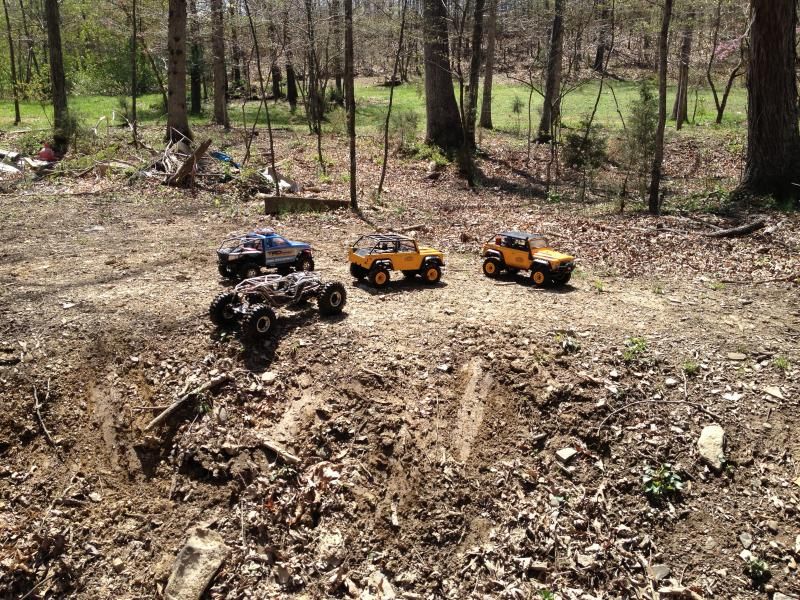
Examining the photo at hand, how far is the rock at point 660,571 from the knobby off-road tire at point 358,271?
7082 mm

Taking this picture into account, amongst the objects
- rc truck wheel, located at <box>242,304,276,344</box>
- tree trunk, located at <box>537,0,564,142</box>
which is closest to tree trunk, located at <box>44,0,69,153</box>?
rc truck wheel, located at <box>242,304,276,344</box>

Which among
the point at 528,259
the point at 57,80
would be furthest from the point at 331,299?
the point at 57,80

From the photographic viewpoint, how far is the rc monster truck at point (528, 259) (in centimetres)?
1162

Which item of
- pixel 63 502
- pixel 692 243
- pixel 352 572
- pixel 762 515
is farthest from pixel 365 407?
pixel 692 243

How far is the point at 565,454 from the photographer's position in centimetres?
796

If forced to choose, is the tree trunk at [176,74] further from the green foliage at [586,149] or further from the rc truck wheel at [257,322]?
the rc truck wheel at [257,322]

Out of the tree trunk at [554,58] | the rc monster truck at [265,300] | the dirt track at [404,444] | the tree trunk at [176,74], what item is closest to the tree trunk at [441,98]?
the tree trunk at [554,58]

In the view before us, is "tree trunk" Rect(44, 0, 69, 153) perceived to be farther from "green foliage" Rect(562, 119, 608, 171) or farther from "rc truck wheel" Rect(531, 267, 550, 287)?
"rc truck wheel" Rect(531, 267, 550, 287)

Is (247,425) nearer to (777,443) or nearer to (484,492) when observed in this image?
(484,492)

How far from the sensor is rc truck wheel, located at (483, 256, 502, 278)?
12.3m

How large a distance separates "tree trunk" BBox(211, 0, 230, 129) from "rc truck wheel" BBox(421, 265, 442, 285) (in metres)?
21.8

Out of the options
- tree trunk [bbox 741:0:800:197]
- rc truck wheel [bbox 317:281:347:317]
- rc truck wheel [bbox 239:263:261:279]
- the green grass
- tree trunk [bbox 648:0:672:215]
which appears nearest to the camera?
rc truck wheel [bbox 317:281:347:317]

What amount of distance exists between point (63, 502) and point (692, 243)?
45.2 ft

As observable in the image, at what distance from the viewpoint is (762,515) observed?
7066 millimetres
